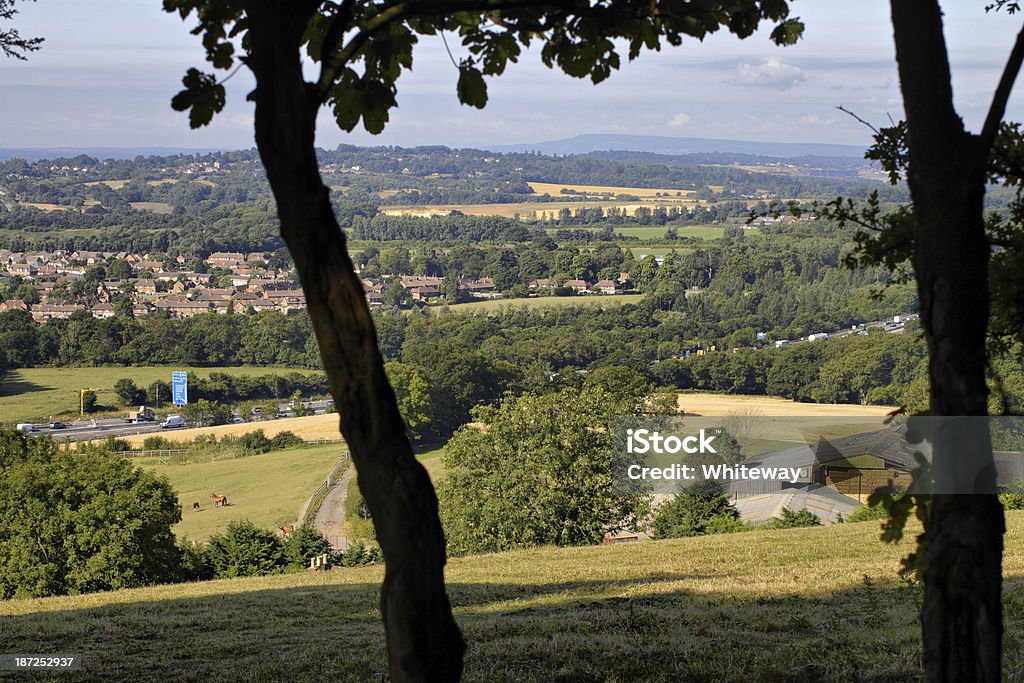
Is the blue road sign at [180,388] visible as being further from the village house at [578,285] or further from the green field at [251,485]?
the village house at [578,285]

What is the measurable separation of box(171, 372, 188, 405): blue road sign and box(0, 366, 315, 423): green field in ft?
11.6

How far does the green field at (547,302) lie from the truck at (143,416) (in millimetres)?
45042

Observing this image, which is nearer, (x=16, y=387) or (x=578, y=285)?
(x=16, y=387)

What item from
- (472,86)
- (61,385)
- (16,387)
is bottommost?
(16,387)

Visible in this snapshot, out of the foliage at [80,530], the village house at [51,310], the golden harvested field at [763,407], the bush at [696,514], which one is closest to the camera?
the bush at [696,514]

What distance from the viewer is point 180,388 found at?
259ft

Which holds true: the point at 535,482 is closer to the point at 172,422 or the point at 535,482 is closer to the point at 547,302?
the point at 172,422

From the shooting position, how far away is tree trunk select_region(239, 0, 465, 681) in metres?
2.17

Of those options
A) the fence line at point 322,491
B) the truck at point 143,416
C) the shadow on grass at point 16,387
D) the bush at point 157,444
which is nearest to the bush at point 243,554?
the fence line at point 322,491

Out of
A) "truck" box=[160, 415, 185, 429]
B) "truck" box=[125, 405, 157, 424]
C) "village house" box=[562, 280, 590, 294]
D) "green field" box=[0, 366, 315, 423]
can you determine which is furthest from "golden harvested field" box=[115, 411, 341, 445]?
"village house" box=[562, 280, 590, 294]

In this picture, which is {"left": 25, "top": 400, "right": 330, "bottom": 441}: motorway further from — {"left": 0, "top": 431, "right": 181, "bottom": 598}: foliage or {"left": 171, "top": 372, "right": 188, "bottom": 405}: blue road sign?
{"left": 0, "top": 431, "right": 181, "bottom": 598}: foliage

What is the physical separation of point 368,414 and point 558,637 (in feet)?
11.9

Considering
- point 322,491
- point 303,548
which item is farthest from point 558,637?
point 322,491

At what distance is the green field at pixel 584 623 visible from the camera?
4695 mm
